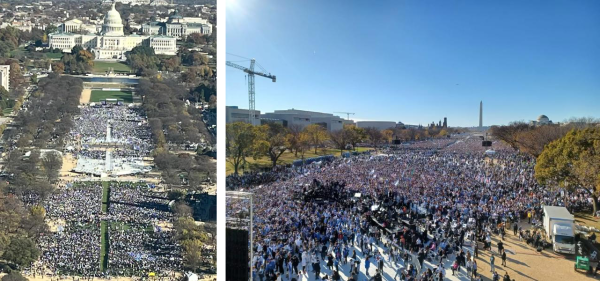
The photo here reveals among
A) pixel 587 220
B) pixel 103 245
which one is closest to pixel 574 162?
pixel 587 220

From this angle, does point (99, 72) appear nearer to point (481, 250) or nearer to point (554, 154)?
point (481, 250)

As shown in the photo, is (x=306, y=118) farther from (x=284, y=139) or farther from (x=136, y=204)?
(x=136, y=204)

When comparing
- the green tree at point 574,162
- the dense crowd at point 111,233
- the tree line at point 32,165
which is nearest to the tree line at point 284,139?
the dense crowd at point 111,233

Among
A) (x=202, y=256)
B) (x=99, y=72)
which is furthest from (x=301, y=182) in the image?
(x=99, y=72)

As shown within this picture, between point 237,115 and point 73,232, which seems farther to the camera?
point 73,232

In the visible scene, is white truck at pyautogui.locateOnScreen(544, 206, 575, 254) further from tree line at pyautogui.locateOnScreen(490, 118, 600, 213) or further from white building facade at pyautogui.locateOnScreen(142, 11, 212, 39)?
white building facade at pyautogui.locateOnScreen(142, 11, 212, 39)

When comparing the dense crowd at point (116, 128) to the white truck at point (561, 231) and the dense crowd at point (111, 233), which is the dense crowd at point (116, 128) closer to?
the dense crowd at point (111, 233)

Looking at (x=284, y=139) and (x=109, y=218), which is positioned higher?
(x=284, y=139)
